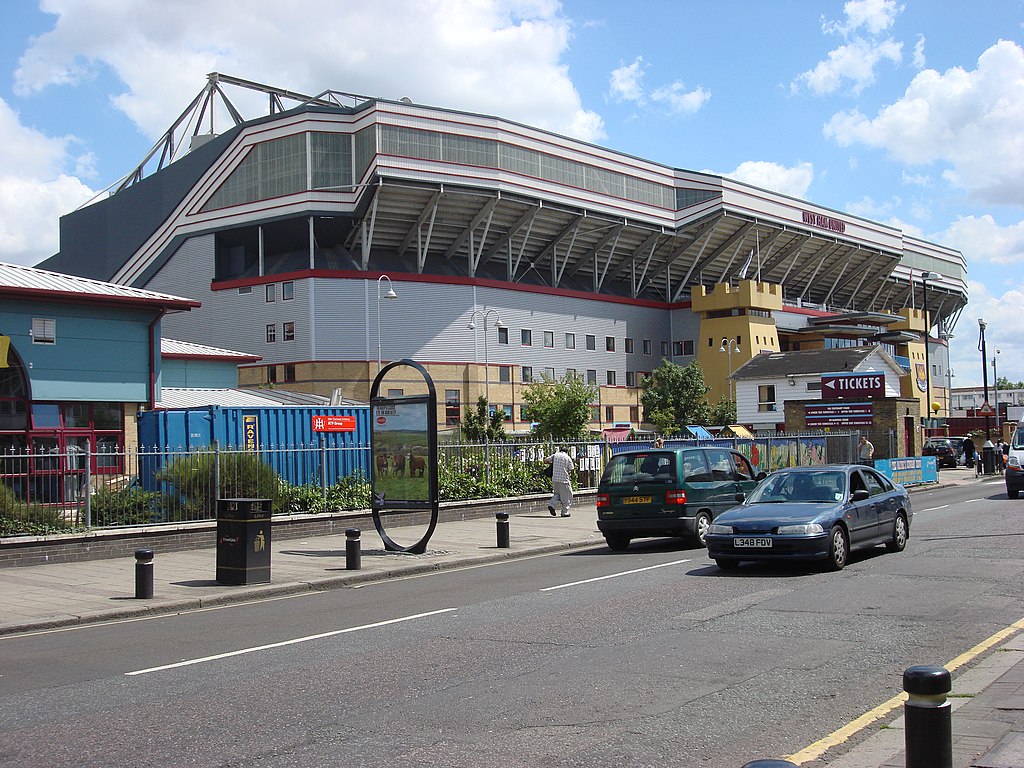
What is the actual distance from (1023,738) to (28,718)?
6327 mm

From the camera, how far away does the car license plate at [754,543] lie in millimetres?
13500

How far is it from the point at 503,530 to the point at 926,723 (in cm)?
1480

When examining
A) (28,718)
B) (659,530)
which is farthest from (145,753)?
(659,530)

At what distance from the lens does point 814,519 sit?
1360 centimetres

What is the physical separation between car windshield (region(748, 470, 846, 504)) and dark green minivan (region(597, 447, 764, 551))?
2548mm

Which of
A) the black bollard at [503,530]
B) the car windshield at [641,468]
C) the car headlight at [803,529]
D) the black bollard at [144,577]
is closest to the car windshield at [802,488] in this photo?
the car headlight at [803,529]

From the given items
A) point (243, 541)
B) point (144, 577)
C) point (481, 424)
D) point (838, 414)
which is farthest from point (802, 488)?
point (481, 424)

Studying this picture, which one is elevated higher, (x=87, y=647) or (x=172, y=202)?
(x=172, y=202)

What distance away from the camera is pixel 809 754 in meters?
5.78

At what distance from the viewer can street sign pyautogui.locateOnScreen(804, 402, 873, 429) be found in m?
41.0

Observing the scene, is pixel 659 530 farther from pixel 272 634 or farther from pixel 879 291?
pixel 879 291

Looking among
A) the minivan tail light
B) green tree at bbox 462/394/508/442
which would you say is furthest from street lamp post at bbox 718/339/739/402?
the minivan tail light

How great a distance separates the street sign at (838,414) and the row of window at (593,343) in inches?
1143

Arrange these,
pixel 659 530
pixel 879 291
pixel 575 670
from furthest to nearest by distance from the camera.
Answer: pixel 879 291
pixel 659 530
pixel 575 670
